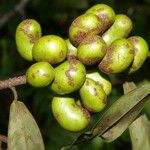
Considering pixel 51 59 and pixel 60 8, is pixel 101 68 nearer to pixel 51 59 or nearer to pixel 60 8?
pixel 51 59

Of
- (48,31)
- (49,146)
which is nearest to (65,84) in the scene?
(49,146)

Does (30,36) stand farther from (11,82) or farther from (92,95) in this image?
(92,95)

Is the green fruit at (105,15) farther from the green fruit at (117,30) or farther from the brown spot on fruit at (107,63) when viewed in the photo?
the brown spot on fruit at (107,63)

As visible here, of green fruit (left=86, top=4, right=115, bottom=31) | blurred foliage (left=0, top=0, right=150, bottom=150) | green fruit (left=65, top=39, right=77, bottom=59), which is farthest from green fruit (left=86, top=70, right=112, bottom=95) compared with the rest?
blurred foliage (left=0, top=0, right=150, bottom=150)

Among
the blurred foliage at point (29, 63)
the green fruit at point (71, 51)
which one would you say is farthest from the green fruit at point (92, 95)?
the blurred foliage at point (29, 63)

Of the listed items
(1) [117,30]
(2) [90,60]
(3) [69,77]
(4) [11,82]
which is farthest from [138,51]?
(4) [11,82]

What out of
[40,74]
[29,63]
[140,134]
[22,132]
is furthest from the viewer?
[29,63]
